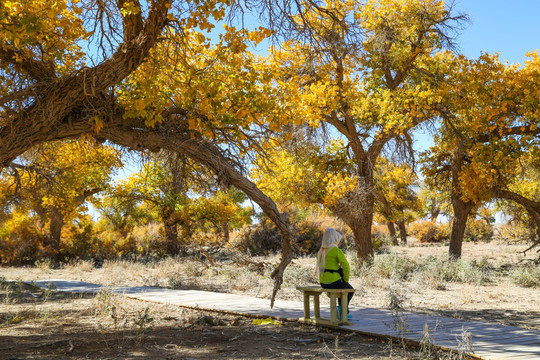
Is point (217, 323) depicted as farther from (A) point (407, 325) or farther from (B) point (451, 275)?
(B) point (451, 275)

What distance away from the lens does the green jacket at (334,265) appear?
7.02 m

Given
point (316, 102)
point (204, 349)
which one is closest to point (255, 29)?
point (204, 349)

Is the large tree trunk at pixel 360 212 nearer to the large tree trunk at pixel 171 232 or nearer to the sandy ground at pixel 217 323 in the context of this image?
the sandy ground at pixel 217 323

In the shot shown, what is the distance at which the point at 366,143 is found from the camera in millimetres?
14414

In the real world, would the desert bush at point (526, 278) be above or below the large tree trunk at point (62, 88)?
below

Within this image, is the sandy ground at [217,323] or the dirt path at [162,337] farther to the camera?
the sandy ground at [217,323]

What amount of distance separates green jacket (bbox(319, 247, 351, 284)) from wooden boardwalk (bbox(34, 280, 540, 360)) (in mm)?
660

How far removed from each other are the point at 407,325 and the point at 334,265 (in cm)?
124

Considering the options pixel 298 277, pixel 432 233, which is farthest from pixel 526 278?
pixel 432 233

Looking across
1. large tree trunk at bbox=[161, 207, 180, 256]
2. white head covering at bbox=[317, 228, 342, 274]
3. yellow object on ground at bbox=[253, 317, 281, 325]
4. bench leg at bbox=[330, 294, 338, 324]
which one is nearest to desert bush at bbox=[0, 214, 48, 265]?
large tree trunk at bbox=[161, 207, 180, 256]

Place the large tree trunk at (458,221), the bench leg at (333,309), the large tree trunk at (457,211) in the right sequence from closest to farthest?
1. the bench leg at (333,309)
2. the large tree trunk at (457,211)
3. the large tree trunk at (458,221)

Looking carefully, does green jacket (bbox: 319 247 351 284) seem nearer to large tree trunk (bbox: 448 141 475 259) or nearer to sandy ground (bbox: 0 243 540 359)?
sandy ground (bbox: 0 243 540 359)

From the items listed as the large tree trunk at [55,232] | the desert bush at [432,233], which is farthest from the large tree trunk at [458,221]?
the desert bush at [432,233]

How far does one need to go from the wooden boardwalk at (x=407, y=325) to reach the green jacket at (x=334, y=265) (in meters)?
0.66
